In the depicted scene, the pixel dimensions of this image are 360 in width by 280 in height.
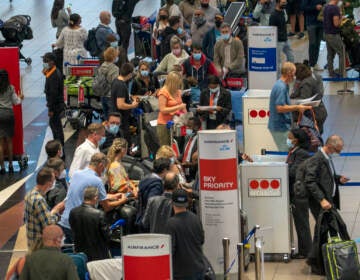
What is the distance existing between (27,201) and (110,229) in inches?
48.6

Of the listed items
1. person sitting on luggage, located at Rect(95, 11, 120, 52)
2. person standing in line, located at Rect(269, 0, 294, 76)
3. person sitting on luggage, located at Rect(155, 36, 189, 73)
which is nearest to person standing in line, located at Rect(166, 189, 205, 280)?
person sitting on luggage, located at Rect(155, 36, 189, 73)

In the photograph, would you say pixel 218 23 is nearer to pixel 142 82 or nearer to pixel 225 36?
pixel 225 36

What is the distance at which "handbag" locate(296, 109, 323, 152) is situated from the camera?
17.2m

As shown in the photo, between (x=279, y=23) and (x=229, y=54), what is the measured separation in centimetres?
377

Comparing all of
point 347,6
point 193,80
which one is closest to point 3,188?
point 193,80

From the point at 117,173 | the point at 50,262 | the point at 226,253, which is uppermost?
the point at 117,173

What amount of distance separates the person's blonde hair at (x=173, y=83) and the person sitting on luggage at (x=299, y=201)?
3.32 meters

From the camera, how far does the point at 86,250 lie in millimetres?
13500

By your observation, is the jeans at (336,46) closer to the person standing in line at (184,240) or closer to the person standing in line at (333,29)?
the person standing in line at (333,29)

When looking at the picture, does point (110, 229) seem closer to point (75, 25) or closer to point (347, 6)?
point (75, 25)

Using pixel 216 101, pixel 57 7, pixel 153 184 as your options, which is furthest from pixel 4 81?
pixel 57 7

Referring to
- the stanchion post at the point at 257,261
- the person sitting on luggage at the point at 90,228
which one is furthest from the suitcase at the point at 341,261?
the person sitting on luggage at the point at 90,228

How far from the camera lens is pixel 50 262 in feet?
37.2

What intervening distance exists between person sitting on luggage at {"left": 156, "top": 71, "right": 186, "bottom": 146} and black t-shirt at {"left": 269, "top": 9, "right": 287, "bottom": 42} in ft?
25.0
